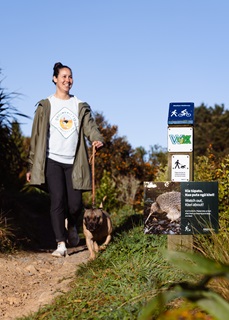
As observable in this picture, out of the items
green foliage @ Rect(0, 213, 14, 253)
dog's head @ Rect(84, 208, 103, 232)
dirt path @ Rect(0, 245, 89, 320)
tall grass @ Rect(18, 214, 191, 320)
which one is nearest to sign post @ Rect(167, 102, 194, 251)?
tall grass @ Rect(18, 214, 191, 320)

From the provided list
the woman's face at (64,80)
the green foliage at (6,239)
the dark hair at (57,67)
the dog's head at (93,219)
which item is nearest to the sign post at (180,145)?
the dog's head at (93,219)

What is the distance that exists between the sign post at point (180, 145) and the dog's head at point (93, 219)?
1020 mm

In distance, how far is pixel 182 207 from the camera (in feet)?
21.3

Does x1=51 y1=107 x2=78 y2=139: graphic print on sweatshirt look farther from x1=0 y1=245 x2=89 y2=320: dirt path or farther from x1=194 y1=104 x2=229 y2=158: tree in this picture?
x1=194 y1=104 x2=229 y2=158: tree

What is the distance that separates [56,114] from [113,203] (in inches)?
277

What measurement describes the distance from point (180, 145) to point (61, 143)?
175 cm

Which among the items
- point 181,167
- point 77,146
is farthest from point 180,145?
point 77,146

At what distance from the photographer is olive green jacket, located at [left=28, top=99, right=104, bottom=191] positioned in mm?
7676

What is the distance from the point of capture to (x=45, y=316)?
4895 millimetres

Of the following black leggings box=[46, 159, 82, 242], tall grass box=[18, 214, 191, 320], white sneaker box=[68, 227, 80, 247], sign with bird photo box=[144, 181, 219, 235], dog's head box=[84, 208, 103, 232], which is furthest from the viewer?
white sneaker box=[68, 227, 80, 247]

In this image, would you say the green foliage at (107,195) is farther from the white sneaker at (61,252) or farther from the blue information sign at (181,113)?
the blue information sign at (181,113)

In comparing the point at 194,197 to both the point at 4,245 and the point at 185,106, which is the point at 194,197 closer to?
the point at 185,106

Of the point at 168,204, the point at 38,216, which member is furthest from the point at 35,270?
the point at 38,216

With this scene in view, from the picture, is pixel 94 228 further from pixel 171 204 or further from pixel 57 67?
pixel 57 67
